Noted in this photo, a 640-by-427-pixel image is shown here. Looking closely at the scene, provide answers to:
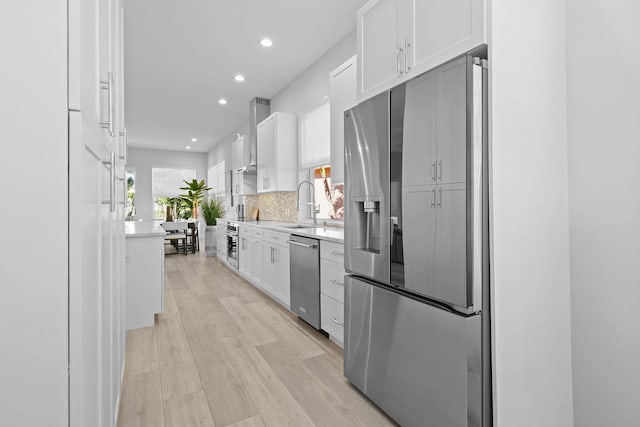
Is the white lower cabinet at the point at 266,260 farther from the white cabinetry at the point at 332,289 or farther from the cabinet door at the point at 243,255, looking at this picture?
the white cabinetry at the point at 332,289

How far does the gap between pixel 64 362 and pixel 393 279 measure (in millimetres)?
1363

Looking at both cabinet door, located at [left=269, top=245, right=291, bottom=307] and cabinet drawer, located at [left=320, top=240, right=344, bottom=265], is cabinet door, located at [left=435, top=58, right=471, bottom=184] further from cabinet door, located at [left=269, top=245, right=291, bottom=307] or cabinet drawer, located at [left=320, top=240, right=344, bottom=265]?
cabinet door, located at [left=269, top=245, right=291, bottom=307]

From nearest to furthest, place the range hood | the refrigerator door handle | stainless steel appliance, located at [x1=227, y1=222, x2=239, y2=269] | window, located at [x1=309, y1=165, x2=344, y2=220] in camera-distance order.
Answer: the refrigerator door handle < window, located at [x1=309, y1=165, x2=344, y2=220] < stainless steel appliance, located at [x1=227, y1=222, x2=239, y2=269] < the range hood

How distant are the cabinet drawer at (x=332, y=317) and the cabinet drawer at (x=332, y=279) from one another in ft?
0.18

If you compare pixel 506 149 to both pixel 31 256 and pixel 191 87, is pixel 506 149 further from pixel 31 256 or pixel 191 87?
pixel 191 87

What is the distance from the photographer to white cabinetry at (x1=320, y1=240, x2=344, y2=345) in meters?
2.58

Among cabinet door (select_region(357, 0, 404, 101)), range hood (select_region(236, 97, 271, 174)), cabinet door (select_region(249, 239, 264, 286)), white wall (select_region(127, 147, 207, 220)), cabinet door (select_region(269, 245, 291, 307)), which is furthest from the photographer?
white wall (select_region(127, 147, 207, 220))

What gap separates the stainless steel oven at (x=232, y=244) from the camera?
539 centimetres

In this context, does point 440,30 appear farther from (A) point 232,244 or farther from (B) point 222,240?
(B) point 222,240

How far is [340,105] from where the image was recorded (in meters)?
3.00

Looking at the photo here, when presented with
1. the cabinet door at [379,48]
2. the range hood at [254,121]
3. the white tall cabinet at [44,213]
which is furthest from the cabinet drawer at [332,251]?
the range hood at [254,121]

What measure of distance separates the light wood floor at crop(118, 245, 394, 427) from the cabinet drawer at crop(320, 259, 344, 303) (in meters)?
0.44

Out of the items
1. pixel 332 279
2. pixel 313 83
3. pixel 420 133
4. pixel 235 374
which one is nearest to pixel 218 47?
pixel 313 83

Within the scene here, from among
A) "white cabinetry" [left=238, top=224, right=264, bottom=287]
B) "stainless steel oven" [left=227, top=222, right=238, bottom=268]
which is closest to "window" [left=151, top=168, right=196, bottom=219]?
"stainless steel oven" [left=227, top=222, right=238, bottom=268]
